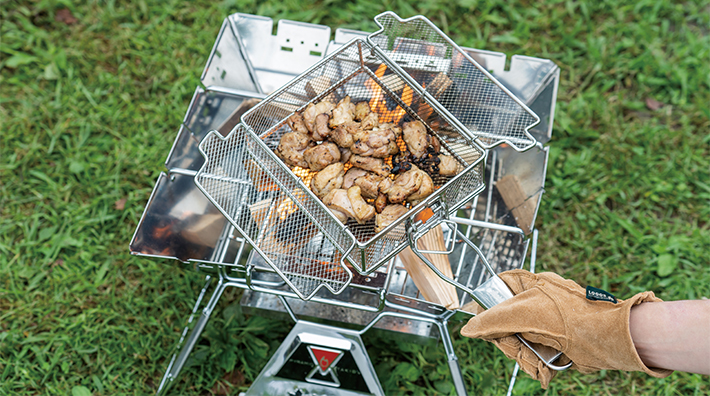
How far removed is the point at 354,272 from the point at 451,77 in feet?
Answer: 3.76

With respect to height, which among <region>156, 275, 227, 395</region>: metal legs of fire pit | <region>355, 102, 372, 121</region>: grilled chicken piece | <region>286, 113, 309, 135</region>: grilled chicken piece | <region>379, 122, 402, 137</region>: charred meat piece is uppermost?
<region>355, 102, 372, 121</region>: grilled chicken piece

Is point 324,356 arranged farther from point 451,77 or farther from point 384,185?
point 451,77

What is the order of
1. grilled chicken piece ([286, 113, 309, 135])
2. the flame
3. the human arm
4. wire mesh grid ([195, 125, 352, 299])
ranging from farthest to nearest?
the flame < grilled chicken piece ([286, 113, 309, 135]) < wire mesh grid ([195, 125, 352, 299]) < the human arm

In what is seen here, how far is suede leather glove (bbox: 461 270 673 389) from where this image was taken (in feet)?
5.59

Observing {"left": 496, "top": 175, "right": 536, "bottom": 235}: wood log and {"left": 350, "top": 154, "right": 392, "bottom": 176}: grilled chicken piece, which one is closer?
{"left": 350, "top": 154, "right": 392, "bottom": 176}: grilled chicken piece

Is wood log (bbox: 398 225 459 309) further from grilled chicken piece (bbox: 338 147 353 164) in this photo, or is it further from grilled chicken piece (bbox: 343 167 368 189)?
grilled chicken piece (bbox: 338 147 353 164)

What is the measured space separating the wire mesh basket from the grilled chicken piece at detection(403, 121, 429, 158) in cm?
9

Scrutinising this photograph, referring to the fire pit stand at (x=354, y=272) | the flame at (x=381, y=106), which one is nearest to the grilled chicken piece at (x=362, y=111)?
the flame at (x=381, y=106)

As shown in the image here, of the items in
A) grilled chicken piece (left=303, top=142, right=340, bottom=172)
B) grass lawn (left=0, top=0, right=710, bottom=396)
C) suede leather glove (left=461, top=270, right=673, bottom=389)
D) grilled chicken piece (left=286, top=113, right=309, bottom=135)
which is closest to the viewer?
suede leather glove (left=461, top=270, right=673, bottom=389)

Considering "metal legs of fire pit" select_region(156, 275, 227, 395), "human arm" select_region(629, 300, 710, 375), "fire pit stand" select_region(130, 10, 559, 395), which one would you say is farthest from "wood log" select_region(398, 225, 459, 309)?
"metal legs of fire pit" select_region(156, 275, 227, 395)

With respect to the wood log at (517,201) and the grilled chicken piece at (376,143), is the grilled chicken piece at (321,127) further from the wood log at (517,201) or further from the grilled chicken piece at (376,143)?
the wood log at (517,201)

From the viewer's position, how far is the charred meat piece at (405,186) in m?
2.21

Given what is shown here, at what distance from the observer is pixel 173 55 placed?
413 centimetres

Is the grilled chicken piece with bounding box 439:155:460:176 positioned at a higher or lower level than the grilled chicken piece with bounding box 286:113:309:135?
lower
